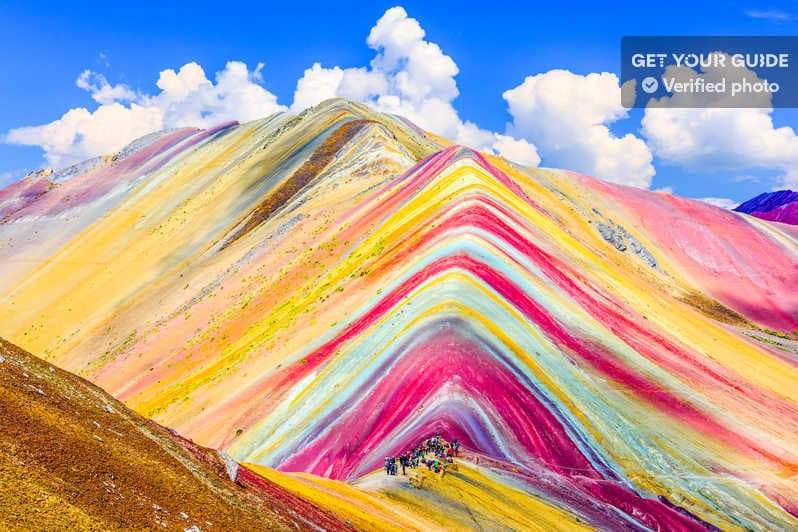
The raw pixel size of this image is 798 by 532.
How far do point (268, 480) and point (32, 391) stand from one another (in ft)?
19.5

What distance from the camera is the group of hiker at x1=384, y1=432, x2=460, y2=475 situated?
17.6 metres

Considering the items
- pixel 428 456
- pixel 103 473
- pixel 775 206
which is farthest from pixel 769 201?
pixel 103 473

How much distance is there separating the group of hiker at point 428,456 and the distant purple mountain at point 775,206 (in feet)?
414

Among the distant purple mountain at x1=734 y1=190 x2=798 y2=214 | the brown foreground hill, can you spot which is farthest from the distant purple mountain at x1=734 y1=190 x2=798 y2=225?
the brown foreground hill

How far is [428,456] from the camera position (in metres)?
18.0

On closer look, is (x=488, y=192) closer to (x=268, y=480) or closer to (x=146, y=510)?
(x=268, y=480)

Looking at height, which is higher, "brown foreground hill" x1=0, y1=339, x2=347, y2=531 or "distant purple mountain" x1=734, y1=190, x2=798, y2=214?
"distant purple mountain" x1=734, y1=190, x2=798, y2=214

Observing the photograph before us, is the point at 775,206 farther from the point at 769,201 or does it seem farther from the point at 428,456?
the point at 428,456

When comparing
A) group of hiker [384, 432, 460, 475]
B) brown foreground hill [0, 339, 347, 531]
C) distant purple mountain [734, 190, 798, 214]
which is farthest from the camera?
distant purple mountain [734, 190, 798, 214]

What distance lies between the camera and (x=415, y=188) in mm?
47062

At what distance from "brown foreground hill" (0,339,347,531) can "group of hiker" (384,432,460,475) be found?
3.67 meters

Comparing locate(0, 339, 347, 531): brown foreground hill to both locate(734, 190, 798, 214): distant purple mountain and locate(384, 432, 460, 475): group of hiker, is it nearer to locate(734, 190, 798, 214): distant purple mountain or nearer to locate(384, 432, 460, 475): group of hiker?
locate(384, 432, 460, 475): group of hiker

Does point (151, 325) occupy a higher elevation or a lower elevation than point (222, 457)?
higher

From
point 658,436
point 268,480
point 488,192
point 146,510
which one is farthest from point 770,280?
Answer: point 146,510
